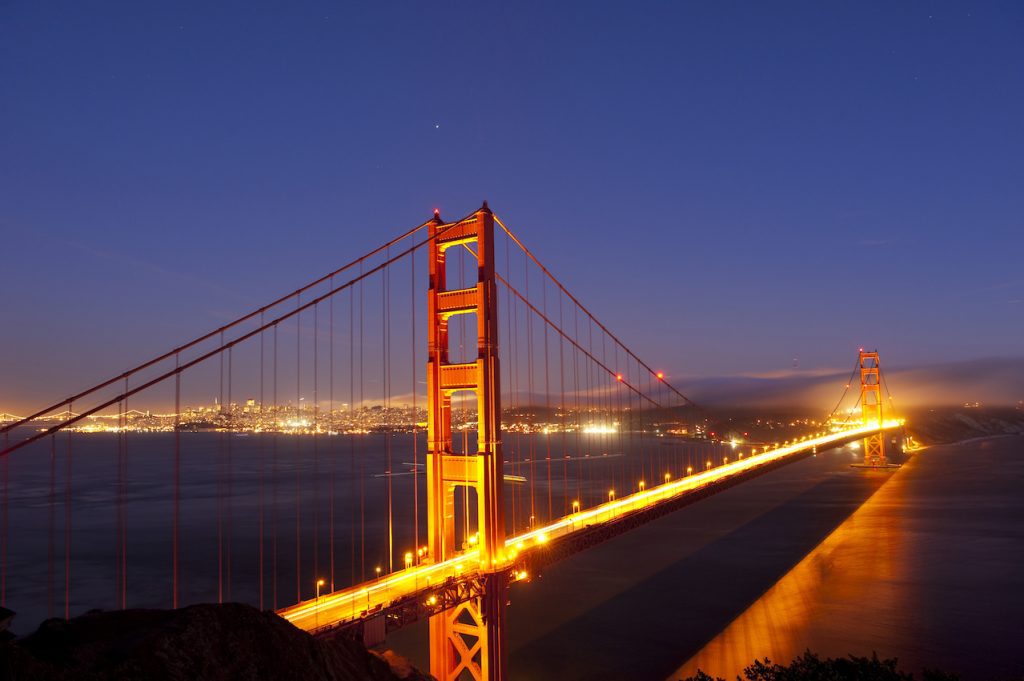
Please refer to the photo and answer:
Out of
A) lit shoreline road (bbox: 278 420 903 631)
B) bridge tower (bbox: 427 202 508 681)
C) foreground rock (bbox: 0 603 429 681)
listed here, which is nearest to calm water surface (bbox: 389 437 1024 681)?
lit shoreline road (bbox: 278 420 903 631)

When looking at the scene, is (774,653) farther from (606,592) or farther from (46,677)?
(46,677)

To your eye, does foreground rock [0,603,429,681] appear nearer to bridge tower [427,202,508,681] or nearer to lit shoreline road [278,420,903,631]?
lit shoreline road [278,420,903,631]

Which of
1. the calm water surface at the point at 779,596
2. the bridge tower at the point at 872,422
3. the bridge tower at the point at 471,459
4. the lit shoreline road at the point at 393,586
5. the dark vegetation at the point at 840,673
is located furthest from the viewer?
the bridge tower at the point at 872,422

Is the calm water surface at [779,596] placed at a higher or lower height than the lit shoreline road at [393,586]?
lower

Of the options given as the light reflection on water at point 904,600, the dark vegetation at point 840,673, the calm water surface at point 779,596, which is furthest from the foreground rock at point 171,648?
the light reflection on water at point 904,600

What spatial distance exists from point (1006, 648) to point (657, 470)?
73.0 m

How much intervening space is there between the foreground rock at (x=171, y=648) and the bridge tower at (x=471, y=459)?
7.52m

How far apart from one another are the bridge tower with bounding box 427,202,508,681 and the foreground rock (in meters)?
7.52

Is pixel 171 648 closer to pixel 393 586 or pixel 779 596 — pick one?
pixel 393 586

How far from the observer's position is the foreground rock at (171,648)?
24.7 feet

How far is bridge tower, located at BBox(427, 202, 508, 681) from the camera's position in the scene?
17812mm

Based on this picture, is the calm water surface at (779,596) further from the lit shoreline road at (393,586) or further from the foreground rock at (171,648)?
the foreground rock at (171,648)

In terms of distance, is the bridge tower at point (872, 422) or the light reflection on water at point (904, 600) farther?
the bridge tower at point (872, 422)

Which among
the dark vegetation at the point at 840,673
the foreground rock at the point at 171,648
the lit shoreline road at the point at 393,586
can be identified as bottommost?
the dark vegetation at the point at 840,673
